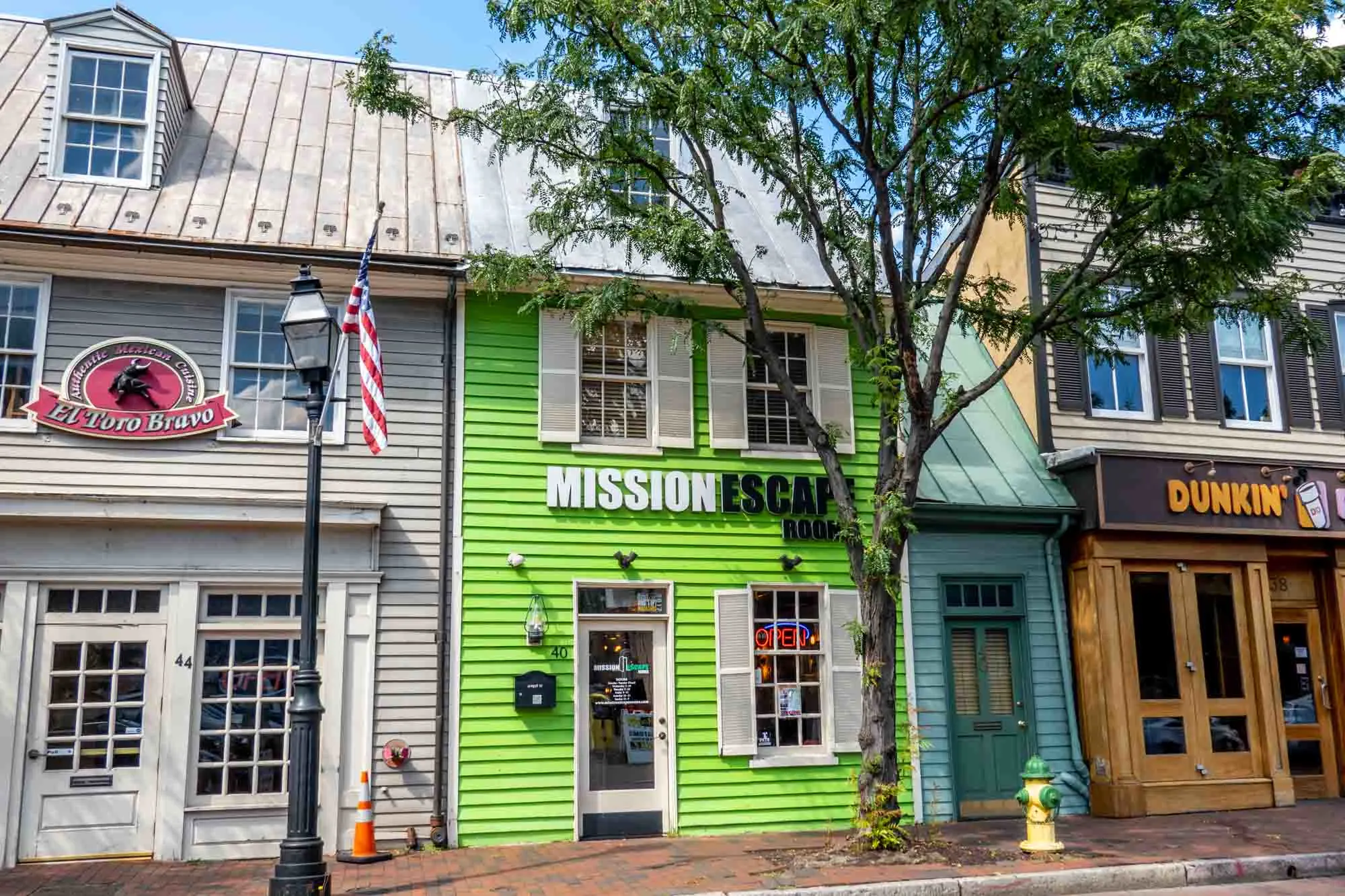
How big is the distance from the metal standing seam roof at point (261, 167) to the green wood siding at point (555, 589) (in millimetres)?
1591

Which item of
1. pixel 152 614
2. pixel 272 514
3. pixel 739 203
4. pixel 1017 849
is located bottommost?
pixel 1017 849

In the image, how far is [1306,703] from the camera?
13242 millimetres

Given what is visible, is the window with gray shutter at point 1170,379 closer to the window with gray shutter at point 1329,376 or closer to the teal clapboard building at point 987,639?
the window with gray shutter at point 1329,376

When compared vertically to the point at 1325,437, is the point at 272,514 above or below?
below

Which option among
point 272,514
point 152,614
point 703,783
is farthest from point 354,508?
point 703,783

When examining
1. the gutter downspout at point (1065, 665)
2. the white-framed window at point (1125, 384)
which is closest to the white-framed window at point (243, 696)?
the gutter downspout at point (1065, 665)

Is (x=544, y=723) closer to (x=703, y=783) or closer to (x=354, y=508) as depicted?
(x=703, y=783)

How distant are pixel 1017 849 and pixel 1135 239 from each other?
5.45 meters

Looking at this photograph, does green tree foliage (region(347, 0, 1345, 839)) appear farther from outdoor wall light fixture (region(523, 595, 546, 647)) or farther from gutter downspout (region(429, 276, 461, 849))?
outdoor wall light fixture (region(523, 595, 546, 647))

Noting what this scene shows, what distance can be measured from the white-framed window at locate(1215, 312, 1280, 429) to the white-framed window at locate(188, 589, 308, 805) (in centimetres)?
1114

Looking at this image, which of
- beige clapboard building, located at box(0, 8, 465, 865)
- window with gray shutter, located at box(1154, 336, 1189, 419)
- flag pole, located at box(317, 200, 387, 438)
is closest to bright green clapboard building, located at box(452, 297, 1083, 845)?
beige clapboard building, located at box(0, 8, 465, 865)

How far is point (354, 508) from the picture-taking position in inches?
404

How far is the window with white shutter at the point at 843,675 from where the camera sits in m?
11.4

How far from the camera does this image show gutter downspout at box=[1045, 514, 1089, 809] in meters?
12.0
